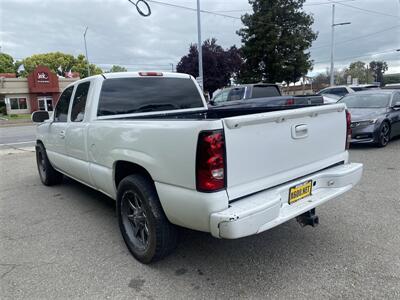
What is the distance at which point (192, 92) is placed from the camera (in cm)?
486

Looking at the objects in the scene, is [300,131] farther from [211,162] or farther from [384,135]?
[384,135]

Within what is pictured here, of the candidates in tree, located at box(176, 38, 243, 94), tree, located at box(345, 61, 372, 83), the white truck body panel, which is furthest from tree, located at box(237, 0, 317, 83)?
tree, located at box(345, 61, 372, 83)

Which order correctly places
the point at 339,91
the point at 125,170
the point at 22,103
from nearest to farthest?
the point at 125,170 < the point at 339,91 < the point at 22,103

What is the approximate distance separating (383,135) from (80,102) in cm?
767

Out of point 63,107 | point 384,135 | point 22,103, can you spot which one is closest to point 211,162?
point 63,107

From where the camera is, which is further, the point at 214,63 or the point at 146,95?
the point at 214,63

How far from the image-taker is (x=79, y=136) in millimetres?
4258

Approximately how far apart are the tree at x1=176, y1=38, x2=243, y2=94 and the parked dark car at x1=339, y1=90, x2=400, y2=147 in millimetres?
28119

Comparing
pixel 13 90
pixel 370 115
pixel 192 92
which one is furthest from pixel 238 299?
pixel 13 90

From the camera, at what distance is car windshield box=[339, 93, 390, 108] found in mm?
9441

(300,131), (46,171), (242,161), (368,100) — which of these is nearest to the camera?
(242,161)

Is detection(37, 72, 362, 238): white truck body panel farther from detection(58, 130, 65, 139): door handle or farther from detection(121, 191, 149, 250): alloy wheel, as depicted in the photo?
detection(58, 130, 65, 139): door handle

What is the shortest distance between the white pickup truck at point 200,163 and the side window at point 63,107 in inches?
23.3

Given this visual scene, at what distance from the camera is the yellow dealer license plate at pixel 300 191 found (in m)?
2.95
